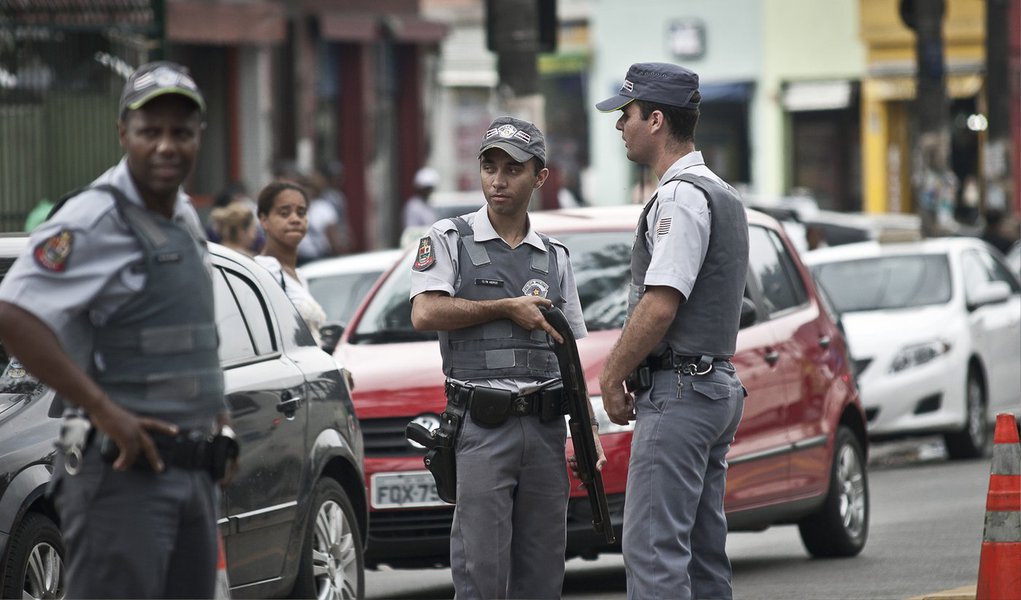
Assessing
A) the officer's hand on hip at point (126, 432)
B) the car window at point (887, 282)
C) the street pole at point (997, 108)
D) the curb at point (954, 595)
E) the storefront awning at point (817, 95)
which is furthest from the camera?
the storefront awning at point (817, 95)

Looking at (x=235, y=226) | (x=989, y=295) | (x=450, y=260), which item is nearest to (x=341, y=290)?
(x=235, y=226)

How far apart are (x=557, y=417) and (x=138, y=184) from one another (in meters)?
2.07

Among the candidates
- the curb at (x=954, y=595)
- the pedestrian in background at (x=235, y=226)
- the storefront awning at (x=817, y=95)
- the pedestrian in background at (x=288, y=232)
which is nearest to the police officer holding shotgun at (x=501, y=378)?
the curb at (x=954, y=595)

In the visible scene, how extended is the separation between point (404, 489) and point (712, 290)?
2.89m

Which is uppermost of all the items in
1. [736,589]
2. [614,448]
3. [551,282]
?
[551,282]

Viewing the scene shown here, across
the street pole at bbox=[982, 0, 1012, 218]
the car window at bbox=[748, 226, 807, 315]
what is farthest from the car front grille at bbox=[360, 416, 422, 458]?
the street pole at bbox=[982, 0, 1012, 218]

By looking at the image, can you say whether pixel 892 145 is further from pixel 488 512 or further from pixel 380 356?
pixel 488 512

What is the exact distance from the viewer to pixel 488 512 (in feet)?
20.9

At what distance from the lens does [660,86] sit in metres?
6.55

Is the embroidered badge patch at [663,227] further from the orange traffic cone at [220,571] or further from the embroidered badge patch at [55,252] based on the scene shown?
the embroidered badge patch at [55,252]

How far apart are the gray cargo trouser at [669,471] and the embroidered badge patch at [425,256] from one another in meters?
0.80

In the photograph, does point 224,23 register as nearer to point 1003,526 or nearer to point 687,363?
point 1003,526

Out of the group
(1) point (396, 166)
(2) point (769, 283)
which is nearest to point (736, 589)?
(2) point (769, 283)

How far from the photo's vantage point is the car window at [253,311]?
7.66 metres
